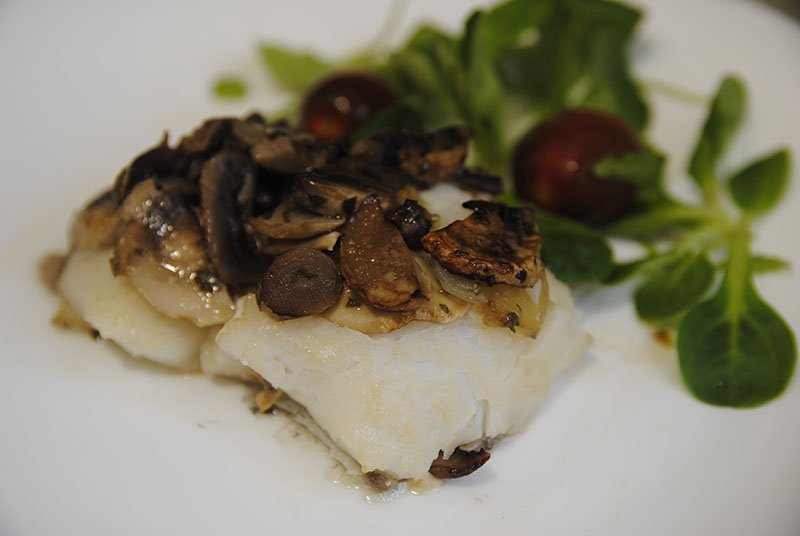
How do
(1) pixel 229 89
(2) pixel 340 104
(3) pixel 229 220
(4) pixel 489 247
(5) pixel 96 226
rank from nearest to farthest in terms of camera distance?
(4) pixel 489 247
(3) pixel 229 220
(5) pixel 96 226
(2) pixel 340 104
(1) pixel 229 89

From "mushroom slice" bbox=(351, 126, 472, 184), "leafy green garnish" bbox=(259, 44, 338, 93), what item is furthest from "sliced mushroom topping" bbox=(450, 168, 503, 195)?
"leafy green garnish" bbox=(259, 44, 338, 93)

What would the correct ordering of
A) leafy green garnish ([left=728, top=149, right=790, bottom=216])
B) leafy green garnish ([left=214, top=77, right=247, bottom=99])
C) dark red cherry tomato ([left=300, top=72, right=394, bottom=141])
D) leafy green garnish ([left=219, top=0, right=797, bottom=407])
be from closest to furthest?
leafy green garnish ([left=219, top=0, right=797, bottom=407]) → leafy green garnish ([left=728, top=149, right=790, bottom=216]) → dark red cherry tomato ([left=300, top=72, right=394, bottom=141]) → leafy green garnish ([left=214, top=77, right=247, bottom=99])

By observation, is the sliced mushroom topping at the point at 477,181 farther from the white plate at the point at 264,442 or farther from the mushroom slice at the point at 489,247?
the white plate at the point at 264,442

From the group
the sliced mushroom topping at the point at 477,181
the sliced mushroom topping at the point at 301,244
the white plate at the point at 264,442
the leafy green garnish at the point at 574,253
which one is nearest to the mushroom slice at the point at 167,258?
the sliced mushroom topping at the point at 301,244

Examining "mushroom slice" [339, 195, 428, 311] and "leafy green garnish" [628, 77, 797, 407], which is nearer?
"mushroom slice" [339, 195, 428, 311]

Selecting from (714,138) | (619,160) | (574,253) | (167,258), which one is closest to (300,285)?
(167,258)

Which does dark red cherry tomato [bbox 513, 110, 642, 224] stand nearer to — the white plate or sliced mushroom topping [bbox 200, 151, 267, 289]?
the white plate

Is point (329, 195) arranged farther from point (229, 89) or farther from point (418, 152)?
point (229, 89)
